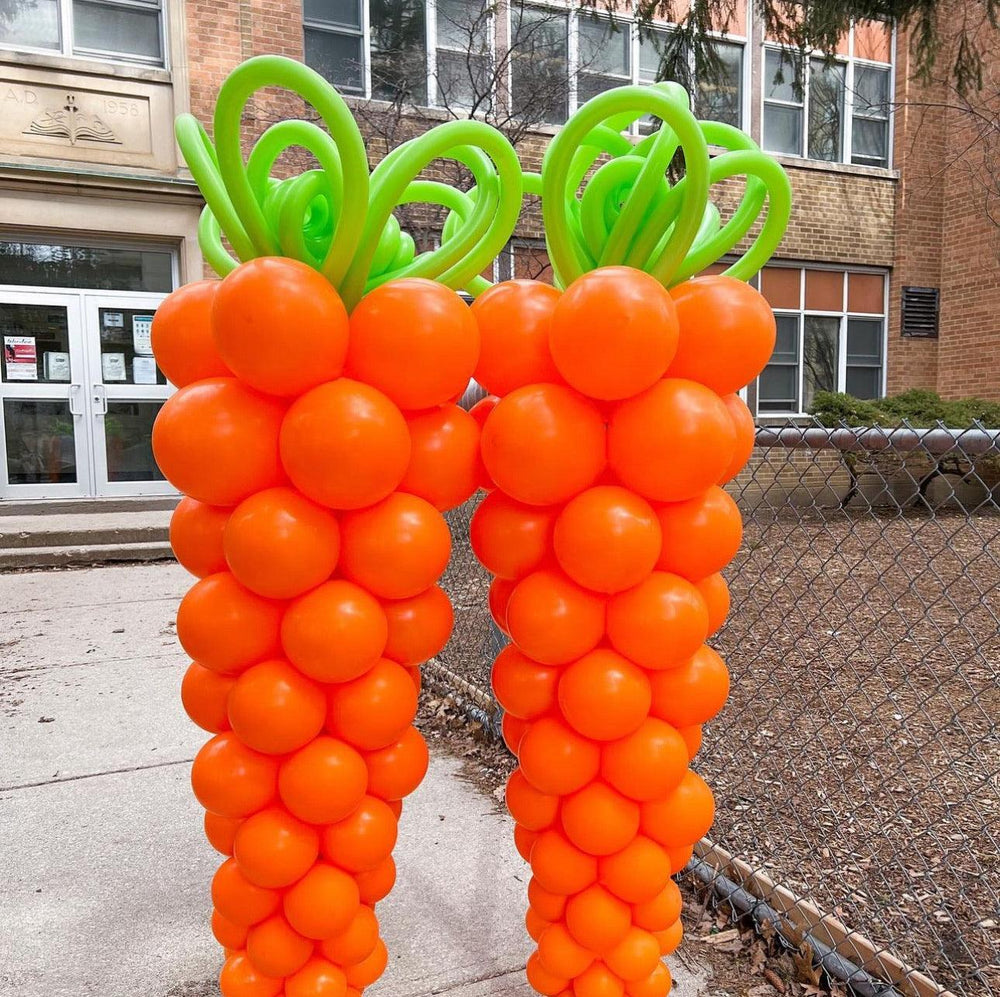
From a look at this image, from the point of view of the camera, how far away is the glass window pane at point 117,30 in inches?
339

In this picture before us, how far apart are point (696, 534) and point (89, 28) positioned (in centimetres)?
997

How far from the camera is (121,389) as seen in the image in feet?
29.5

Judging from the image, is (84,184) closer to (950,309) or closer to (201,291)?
(201,291)

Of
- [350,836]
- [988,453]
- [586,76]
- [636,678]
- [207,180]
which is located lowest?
Answer: [350,836]

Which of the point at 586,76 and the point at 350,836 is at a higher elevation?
the point at 586,76

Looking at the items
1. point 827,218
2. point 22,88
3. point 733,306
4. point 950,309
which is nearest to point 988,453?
point 733,306

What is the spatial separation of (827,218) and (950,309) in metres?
2.47

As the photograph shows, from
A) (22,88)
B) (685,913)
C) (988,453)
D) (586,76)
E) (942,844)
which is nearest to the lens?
(988,453)

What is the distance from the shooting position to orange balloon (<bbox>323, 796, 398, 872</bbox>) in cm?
140

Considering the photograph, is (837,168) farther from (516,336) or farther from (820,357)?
(516,336)

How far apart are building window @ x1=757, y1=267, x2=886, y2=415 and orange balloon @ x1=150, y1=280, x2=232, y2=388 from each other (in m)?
11.6

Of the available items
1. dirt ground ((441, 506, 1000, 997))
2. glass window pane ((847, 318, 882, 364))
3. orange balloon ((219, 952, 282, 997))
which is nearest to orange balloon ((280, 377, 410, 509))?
orange balloon ((219, 952, 282, 997))

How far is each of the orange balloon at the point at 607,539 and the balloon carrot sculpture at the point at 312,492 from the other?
0.21 metres

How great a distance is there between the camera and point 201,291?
55.9 inches
